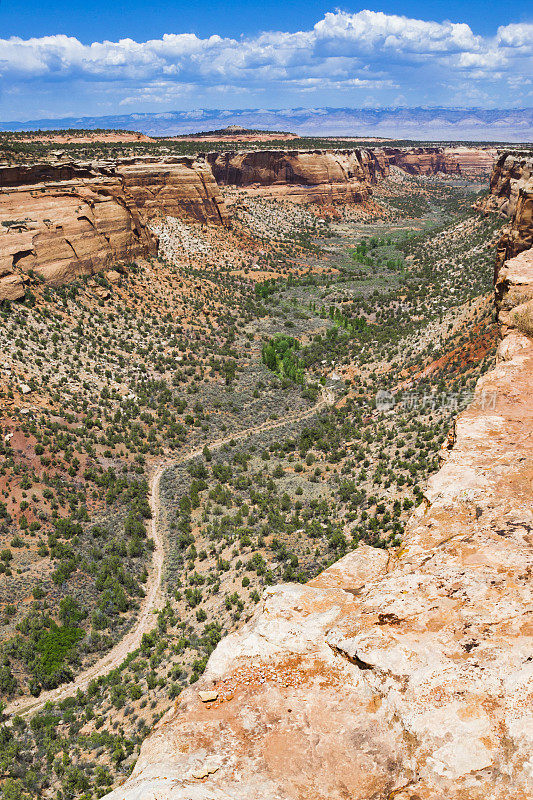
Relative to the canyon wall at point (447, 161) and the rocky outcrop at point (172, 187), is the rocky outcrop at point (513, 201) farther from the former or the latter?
the canyon wall at point (447, 161)

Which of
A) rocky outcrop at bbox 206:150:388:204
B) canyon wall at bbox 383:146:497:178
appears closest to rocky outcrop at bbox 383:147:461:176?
canyon wall at bbox 383:146:497:178

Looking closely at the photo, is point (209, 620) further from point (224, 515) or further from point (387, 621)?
point (387, 621)

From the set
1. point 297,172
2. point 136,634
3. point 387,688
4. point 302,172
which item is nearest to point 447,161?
point 302,172

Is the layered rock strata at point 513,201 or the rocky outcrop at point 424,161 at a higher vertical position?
the rocky outcrop at point 424,161

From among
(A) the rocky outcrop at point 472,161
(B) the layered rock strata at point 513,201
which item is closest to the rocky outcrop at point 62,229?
(B) the layered rock strata at point 513,201

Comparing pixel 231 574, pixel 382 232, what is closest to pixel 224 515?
pixel 231 574
